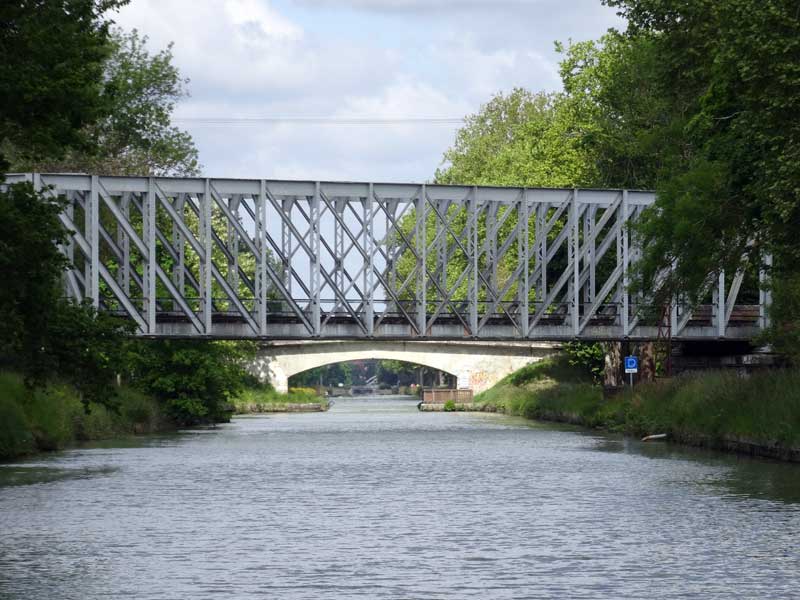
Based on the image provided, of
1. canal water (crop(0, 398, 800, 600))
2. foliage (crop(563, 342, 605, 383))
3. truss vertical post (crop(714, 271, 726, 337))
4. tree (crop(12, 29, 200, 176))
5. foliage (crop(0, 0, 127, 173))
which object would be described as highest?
tree (crop(12, 29, 200, 176))

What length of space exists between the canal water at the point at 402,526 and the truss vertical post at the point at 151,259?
15.6m

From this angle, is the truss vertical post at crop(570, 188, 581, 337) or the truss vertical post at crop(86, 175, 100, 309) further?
the truss vertical post at crop(570, 188, 581, 337)

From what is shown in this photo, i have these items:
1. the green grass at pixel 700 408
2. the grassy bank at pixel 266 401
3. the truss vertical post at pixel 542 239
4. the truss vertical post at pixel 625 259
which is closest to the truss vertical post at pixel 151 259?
the truss vertical post at pixel 542 239

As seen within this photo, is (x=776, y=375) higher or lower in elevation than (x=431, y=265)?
lower

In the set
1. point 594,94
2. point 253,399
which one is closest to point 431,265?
point 253,399

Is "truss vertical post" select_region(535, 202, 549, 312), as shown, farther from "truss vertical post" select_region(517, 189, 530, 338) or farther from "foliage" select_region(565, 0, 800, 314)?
"foliage" select_region(565, 0, 800, 314)

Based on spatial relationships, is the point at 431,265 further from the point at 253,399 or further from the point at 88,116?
the point at 88,116

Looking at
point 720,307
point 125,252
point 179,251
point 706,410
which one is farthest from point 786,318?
point 179,251

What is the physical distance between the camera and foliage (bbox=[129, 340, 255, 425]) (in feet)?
213

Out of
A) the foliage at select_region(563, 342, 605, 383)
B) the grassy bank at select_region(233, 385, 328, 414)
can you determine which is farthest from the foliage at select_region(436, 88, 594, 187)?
the grassy bank at select_region(233, 385, 328, 414)

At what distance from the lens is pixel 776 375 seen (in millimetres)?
43406

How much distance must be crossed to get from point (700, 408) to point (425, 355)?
5446 cm

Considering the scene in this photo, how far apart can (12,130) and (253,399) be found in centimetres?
6905

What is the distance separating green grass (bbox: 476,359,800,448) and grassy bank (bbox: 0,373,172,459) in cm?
1625
